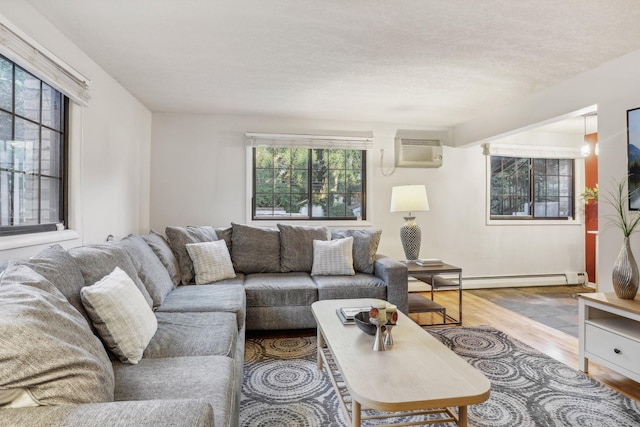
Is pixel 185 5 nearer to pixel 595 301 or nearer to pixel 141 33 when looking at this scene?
pixel 141 33

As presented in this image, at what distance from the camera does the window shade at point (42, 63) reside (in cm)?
175

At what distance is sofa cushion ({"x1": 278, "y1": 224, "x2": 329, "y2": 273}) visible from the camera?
362 cm

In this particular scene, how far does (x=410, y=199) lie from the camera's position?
13.2 feet

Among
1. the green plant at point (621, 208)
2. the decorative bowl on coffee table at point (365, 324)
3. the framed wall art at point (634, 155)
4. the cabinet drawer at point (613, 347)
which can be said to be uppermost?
the framed wall art at point (634, 155)

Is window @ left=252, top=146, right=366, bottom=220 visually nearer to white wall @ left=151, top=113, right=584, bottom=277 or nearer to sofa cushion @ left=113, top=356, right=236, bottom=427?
white wall @ left=151, top=113, right=584, bottom=277

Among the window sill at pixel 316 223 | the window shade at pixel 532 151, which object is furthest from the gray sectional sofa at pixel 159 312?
the window shade at pixel 532 151

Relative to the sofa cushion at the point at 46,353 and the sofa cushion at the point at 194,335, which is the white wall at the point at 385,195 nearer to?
the sofa cushion at the point at 194,335

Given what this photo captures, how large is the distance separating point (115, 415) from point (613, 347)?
2748 millimetres

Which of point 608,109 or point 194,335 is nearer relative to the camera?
point 194,335

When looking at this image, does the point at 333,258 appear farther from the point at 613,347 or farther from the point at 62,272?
the point at 62,272

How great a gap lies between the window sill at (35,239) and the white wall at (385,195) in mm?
1768

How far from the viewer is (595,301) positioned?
2389mm

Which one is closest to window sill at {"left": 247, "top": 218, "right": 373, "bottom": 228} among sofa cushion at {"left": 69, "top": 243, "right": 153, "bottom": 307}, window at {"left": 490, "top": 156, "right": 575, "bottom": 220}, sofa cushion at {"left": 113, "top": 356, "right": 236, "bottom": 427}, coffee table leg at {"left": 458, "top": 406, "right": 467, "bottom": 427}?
window at {"left": 490, "top": 156, "right": 575, "bottom": 220}

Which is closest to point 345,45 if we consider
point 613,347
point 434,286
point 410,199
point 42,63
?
point 42,63
